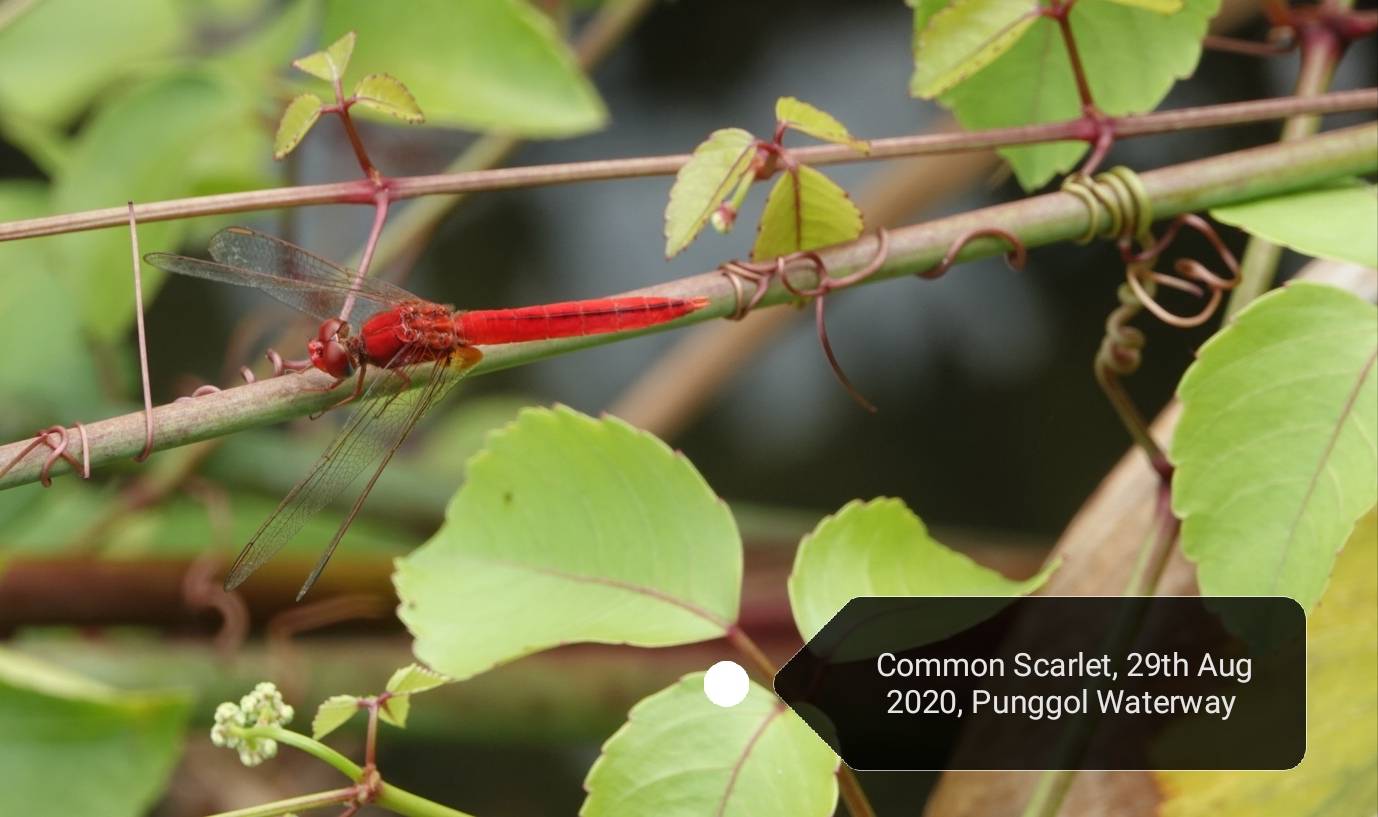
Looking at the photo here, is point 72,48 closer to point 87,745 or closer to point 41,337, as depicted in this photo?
point 41,337

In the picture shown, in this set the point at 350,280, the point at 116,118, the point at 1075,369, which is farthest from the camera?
the point at 1075,369

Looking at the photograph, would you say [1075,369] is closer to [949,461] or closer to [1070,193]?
[949,461]

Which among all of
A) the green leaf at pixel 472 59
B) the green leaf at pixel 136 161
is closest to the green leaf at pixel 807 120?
the green leaf at pixel 472 59

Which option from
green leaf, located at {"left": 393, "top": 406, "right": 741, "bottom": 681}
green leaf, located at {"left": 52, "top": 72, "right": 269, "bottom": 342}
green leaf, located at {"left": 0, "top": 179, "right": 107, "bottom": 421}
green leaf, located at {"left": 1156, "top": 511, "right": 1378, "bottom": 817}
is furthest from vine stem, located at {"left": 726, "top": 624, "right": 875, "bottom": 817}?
green leaf, located at {"left": 0, "top": 179, "right": 107, "bottom": 421}

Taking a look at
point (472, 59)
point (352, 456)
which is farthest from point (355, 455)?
point (472, 59)

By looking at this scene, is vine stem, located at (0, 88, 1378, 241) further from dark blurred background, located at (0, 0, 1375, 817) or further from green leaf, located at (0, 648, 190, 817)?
dark blurred background, located at (0, 0, 1375, 817)

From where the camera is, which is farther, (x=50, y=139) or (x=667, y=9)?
(x=667, y=9)

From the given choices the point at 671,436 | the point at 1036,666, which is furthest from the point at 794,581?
the point at 671,436
